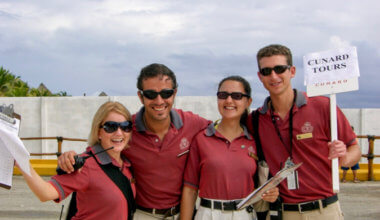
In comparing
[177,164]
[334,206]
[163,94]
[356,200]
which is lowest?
[356,200]

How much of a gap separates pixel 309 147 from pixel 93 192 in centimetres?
187

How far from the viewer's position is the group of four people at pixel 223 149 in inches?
151

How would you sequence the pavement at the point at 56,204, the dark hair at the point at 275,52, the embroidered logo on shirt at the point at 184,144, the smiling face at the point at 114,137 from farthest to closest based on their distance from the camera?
the pavement at the point at 56,204, the embroidered logo on shirt at the point at 184,144, the dark hair at the point at 275,52, the smiling face at the point at 114,137

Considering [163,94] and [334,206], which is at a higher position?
[163,94]

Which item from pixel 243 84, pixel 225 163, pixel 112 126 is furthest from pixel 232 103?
pixel 112 126

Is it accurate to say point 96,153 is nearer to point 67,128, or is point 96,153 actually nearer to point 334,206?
point 334,206

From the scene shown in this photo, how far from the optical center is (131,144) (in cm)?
416

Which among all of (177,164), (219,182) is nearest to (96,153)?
(177,164)

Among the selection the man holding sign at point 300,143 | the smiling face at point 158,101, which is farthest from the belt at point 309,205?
the smiling face at point 158,101

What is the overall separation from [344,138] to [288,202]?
0.75 meters

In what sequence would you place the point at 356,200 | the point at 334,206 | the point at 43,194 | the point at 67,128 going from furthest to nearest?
the point at 67,128
the point at 356,200
the point at 334,206
the point at 43,194

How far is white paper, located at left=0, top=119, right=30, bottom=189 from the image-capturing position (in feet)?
8.91

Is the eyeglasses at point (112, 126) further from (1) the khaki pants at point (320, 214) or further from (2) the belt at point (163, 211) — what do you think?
(1) the khaki pants at point (320, 214)

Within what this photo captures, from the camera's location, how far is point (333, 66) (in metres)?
3.93
